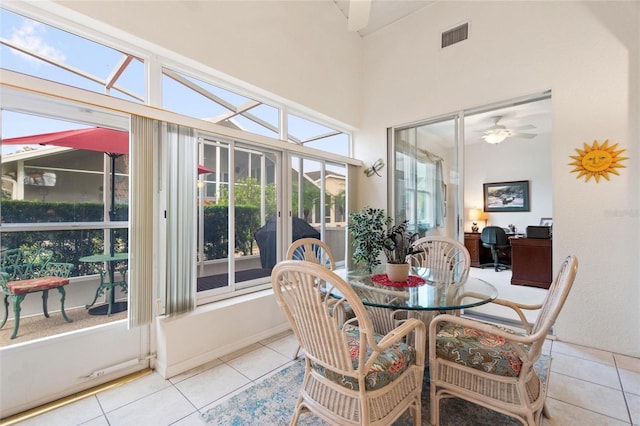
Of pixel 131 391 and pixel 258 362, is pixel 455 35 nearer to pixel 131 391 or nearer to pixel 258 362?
pixel 258 362

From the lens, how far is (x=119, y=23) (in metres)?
2.10

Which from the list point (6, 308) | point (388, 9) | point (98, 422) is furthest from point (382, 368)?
point (388, 9)

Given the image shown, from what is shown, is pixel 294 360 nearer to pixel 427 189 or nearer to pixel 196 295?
pixel 196 295

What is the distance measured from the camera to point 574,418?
178 cm

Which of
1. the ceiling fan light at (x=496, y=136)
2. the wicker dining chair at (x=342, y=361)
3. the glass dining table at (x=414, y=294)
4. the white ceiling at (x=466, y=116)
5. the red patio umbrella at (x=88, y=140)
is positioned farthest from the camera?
the ceiling fan light at (x=496, y=136)

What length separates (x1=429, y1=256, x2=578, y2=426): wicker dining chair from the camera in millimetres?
1439

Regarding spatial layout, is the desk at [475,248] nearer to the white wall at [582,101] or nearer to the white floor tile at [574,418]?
the white wall at [582,101]

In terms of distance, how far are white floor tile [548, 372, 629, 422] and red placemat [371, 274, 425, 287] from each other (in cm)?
115

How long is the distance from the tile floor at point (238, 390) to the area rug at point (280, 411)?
11 centimetres

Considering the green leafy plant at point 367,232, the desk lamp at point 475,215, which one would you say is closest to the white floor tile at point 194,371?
the green leafy plant at point 367,232

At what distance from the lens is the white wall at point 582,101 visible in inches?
101

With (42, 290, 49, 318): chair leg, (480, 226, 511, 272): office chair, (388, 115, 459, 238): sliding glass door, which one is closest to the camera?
(42, 290, 49, 318): chair leg

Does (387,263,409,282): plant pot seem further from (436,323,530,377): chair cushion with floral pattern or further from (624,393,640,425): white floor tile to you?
(624,393,640,425): white floor tile

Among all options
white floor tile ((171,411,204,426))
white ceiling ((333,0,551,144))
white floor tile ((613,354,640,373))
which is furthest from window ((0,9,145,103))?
white floor tile ((613,354,640,373))
